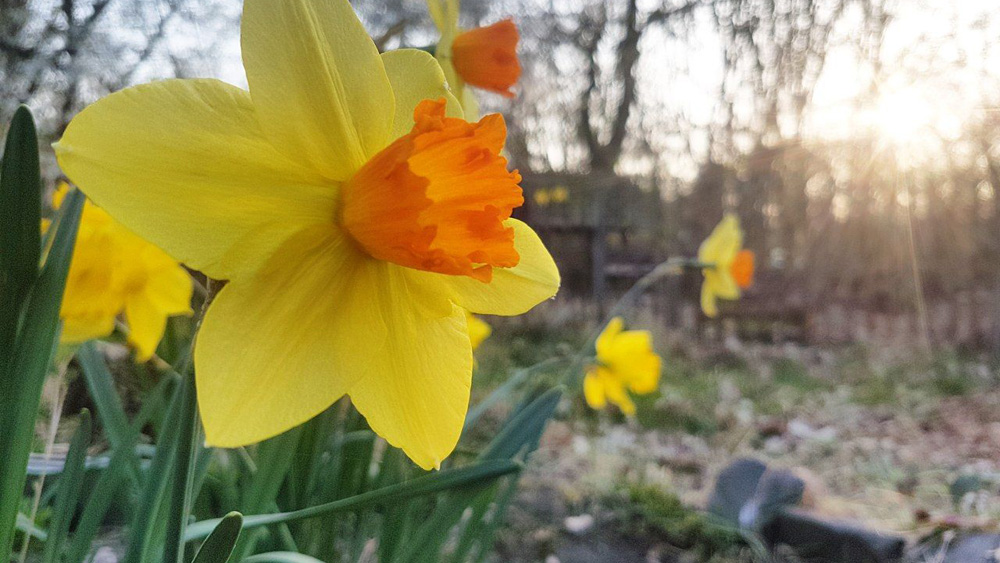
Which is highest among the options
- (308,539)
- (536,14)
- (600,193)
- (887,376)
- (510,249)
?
(536,14)

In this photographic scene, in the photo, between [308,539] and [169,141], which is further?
[308,539]

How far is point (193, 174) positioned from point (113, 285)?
486mm

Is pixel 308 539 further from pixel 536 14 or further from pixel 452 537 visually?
pixel 536 14

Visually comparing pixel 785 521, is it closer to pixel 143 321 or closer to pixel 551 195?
pixel 143 321

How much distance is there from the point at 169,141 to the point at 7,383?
0.73ft

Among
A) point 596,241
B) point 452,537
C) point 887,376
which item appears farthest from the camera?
point 596,241

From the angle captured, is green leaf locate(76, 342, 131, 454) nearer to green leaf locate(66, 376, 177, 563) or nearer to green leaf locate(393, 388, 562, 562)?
green leaf locate(66, 376, 177, 563)

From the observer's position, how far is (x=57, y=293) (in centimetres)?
44

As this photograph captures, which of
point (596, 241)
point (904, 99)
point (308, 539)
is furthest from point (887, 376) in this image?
point (308, 539)

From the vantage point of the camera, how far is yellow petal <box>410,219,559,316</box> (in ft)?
1.43

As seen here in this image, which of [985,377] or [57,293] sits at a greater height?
[57,293]

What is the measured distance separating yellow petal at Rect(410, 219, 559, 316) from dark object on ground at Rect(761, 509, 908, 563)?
4.94ft

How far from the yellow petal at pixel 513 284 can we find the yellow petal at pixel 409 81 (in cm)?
10

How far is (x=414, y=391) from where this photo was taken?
42 centimetres
